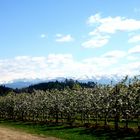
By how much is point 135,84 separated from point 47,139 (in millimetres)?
15130

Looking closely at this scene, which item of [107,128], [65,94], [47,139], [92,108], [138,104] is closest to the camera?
[47,139]

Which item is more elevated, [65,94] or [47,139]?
[65,94]

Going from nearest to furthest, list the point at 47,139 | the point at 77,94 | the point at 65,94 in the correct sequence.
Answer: the point at 47,139 < the point at 77,94 < the point at 65,94

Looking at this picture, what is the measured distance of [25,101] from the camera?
106625mm

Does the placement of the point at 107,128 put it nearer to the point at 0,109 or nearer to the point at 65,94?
the point at 65,94

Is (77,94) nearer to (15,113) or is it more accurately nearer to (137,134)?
(137,134)

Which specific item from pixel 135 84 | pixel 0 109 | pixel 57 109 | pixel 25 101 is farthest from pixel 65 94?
pixel 0 109

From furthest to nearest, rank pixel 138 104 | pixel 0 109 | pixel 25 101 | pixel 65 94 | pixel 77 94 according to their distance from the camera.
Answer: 1. pixel 0 109
2. pixel 25 101
3. pixel 65 94
4. pixel 77 94
5. pixel 138 104

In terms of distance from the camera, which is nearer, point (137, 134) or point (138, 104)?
point (137, 134)

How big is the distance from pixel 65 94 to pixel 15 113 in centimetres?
3427

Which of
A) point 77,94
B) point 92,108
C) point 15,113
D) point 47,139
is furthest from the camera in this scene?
point 15,113

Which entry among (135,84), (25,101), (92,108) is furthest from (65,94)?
(135,84)

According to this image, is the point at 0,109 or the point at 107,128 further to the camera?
the point at 0,109

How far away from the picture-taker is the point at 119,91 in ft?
198
